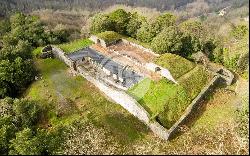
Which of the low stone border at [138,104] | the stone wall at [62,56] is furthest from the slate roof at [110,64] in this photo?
the low stone border at [138,104]

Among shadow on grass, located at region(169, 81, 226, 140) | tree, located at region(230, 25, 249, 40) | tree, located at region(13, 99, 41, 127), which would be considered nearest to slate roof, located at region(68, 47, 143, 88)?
shadow on grass, located at region(169, 81, 226, 140)

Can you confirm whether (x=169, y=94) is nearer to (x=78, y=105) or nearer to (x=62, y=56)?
(x=78, y=105)

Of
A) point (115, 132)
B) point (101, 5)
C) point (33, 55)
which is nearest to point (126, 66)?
point (115, 132)

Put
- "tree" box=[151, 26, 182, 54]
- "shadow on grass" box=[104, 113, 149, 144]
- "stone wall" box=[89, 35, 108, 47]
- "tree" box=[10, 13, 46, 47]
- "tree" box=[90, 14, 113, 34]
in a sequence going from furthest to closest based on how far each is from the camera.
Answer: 1. "tree" box=[10, 13, 46, 47]
2. "tree" box=[90, 14, 113, 34]
3. "stone wall" box=[89, 35, 108, 47]
4. "tree" box=[151, 26, 182, 54]
5. "shadow on grass" box=[104, 113, 149, 144]

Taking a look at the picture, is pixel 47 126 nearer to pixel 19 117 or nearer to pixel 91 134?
pixel 19 117

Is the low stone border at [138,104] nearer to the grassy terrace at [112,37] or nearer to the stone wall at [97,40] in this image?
the stone wall at [97,40]

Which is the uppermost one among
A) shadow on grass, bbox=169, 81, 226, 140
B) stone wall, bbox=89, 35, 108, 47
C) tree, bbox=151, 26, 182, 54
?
tree, bbox=151, 26, 182, 54

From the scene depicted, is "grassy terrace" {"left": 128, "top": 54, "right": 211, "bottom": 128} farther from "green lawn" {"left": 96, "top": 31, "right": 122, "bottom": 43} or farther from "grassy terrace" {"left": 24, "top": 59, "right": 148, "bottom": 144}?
"green lawn" {"left": 96, "top": 31, "right": 122, "bottom": 43}
